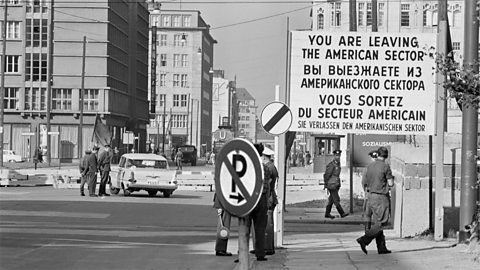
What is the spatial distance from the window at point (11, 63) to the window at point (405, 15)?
123 ft

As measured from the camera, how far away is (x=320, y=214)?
27891 mm

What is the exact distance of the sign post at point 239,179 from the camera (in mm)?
7516

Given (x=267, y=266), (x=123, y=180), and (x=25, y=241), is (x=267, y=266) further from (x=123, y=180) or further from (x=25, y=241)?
(x=123, y=180)

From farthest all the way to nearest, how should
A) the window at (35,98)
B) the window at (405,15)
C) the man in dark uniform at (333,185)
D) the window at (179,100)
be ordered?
the window at (179,100) < the window at (405,15) < the window at (35,98) < the man in dark uniform at (333,185)

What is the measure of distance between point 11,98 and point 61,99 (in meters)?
4.57

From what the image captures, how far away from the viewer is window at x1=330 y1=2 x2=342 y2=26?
96688 millimetres

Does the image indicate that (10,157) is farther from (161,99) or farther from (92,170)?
(161,99)

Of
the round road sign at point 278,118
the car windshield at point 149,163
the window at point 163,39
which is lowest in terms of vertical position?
the car windshield at point 149,163

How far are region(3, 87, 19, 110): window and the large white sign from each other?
71.6 metres

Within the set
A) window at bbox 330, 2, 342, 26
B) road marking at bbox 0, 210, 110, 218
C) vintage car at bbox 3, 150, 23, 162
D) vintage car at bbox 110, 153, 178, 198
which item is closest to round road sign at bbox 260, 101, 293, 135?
road marking at bbox 0, 210, 110, 218

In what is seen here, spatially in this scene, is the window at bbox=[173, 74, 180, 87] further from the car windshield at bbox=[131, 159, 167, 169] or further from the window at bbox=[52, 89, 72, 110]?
the car windshield at bbox=[131, 159, 167, 169]

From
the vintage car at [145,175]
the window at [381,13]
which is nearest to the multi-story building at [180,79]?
the window at [381,13]

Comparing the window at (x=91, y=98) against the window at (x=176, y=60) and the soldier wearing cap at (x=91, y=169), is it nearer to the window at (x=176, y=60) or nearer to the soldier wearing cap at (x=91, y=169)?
the soldier wearing cap at (x=91, y=169)

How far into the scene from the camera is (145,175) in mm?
34062
